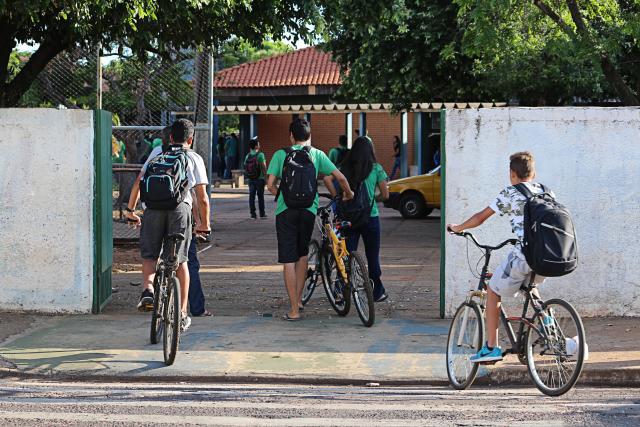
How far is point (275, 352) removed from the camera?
896 cm

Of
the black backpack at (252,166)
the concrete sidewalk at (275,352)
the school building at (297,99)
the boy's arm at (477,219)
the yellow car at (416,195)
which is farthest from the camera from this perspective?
the school building at (297,99)

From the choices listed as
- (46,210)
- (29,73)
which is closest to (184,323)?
(46,210)

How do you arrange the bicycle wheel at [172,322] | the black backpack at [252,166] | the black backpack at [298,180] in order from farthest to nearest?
the black backpack at [252,166] < the black backpack at [298,180] < the bicycle wheel at [172,322]

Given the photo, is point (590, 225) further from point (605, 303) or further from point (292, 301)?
point (292, 301)

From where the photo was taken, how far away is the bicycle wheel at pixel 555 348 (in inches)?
281

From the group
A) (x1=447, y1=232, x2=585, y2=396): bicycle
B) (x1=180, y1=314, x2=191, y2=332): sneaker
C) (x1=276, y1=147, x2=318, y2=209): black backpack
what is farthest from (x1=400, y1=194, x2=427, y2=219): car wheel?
(x1=447, y1=232, x2=585, y2=396): bicycle

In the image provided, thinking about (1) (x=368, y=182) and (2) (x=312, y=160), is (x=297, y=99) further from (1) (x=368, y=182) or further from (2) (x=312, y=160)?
(2) (x=312, y=160)

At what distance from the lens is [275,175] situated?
10.2 metres

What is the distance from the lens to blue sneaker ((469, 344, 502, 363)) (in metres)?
7.46

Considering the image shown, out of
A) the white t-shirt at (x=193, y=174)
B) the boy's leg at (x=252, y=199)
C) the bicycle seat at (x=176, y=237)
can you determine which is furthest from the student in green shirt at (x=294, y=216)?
the boy's leg at (x=252, y=199)

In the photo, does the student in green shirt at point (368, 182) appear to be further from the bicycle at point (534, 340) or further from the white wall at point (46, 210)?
the bicycle at point (534, 340)

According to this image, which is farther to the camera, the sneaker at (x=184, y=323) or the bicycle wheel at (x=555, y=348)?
the sneaker at (x=184, y=323)

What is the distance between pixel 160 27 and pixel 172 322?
289 inches

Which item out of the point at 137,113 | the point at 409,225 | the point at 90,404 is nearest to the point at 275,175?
the point at 90,404
